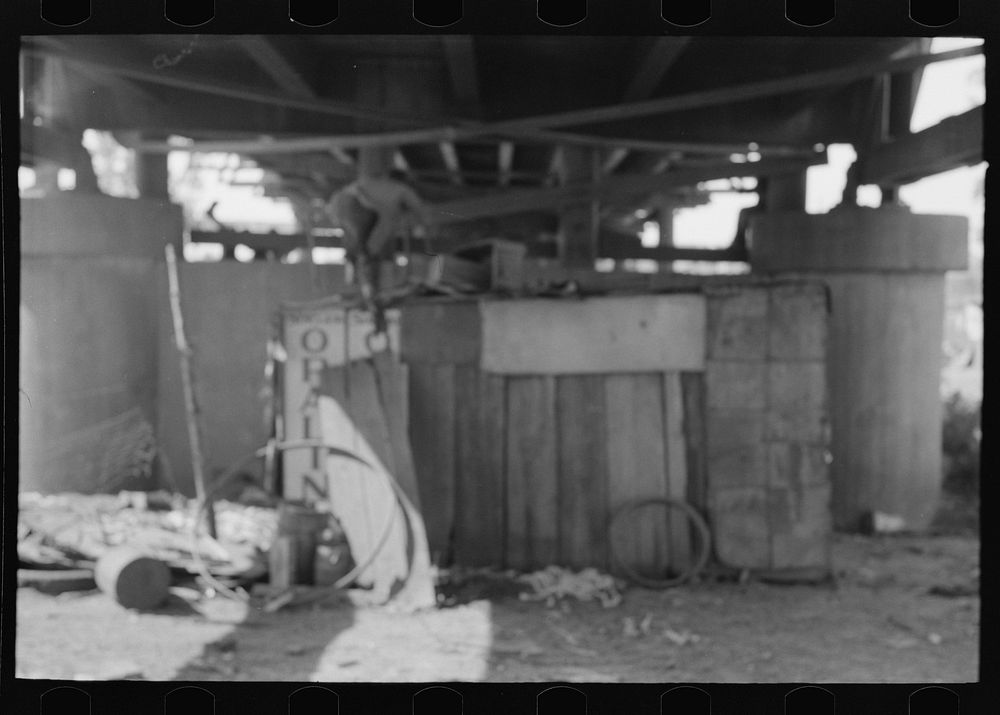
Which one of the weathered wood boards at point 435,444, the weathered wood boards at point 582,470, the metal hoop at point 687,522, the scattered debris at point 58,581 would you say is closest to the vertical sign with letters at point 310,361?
the weathered wood boards at point 435,444

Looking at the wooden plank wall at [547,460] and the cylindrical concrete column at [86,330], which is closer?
the wooden plank wall at [547,460]

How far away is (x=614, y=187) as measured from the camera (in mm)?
9250

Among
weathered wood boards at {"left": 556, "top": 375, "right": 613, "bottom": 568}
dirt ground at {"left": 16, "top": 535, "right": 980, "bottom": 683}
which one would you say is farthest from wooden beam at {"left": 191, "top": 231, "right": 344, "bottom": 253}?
dirt ground at {"left": 16, "top": 535, "right": 980, "bottom": 683}

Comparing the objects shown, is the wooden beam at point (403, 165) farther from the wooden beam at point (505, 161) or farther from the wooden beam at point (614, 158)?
the wooden beam at point (614, 158)

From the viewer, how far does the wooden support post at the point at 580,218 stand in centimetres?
970

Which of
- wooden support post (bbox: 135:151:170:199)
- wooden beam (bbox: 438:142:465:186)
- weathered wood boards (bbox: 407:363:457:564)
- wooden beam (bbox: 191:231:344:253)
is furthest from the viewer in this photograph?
wooden beam (bbox: 191:231:344:253)

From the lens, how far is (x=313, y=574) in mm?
6977

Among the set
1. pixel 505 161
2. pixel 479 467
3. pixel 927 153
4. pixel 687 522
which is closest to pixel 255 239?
pixel 505 161

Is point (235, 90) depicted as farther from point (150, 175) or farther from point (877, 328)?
point (877, 328)

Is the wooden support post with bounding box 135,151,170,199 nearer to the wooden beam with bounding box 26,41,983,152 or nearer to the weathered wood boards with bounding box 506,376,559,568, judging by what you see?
the wooden beam with bounding box 26,41,983,152

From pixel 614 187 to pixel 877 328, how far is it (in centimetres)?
305

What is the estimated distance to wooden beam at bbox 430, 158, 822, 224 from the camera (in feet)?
29.3

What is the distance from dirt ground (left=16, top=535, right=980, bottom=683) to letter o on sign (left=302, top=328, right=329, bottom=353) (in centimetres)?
217

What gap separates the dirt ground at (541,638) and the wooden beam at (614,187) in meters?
4.09
